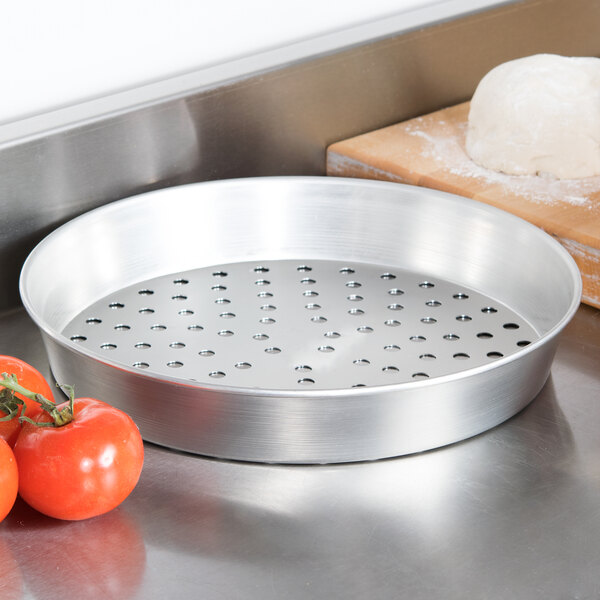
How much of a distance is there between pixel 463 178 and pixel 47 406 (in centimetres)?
60

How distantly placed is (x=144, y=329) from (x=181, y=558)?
309 millimetres

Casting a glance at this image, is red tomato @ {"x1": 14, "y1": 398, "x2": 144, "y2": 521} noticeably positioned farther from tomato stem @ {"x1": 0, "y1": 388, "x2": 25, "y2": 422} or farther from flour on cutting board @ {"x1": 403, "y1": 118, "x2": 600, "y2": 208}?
flour on cutting board @ {"x1": 403, "y1": 118, "x2": 600, "y2": 208}

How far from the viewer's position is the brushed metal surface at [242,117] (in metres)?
0.94

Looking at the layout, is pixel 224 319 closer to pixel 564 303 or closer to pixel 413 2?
pixel 564 303

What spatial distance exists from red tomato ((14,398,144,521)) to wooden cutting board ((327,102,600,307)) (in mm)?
501

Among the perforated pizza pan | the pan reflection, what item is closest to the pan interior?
the perforated pizza pan

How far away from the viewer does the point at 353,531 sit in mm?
655

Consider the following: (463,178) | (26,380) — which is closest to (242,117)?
(463,178)

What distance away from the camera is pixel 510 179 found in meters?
1.08

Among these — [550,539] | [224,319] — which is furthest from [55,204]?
[550,539]

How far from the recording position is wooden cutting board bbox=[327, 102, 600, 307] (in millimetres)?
952

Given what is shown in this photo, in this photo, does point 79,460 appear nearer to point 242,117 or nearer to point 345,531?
point 345,531

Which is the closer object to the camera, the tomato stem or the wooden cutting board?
the tomato stem

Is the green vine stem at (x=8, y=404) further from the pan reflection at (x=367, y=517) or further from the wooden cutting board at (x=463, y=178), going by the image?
the wooden cutting board at (x=463, y=178)
